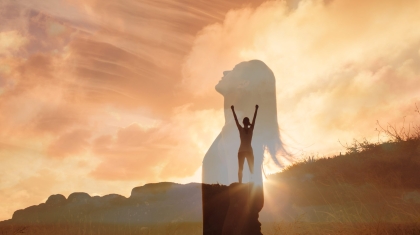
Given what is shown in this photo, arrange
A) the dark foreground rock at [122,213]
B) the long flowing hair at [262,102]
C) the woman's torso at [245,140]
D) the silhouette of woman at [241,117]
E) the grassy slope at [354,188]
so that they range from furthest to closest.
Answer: the dark foreground rock at [122,213]
the grassy slope at [354,188]
the long flowing hair at [262,102]
the silhouette of woman at [241,117]
the woman's torso at [245,140]

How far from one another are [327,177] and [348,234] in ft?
21.1

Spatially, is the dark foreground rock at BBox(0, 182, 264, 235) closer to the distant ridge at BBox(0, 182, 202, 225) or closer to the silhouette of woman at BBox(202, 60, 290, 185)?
the distant ridge at BBox(0, 182, 202, 225)

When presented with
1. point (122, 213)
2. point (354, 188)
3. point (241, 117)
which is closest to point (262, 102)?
point (241, 117)

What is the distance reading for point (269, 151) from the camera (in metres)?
8.15

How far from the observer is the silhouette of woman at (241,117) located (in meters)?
7.64

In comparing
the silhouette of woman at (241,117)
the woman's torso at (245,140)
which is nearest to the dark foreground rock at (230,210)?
the woman's torso at (245,140)

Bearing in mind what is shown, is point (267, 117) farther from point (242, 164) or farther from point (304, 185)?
point (304, 185)

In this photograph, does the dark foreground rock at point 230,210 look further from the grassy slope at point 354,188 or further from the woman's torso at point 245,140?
the grassy slope at point 354,188

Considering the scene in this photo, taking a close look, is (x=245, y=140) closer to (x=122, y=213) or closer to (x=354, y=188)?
(x=354, y=188)

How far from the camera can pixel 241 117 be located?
7.99 m

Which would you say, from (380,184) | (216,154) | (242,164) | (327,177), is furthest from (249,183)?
(327,177)

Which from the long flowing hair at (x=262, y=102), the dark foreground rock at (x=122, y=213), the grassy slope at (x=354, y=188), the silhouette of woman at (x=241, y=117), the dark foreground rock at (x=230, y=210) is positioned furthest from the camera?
the dark foreground rock at (x=122, y=213)

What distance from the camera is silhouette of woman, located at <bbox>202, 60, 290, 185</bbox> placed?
7.64 meters

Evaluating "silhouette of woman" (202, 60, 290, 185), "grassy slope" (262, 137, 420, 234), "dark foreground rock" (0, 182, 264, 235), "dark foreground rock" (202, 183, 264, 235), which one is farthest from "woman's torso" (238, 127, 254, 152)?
"grassy slope" (262, 137, 420, 234)
